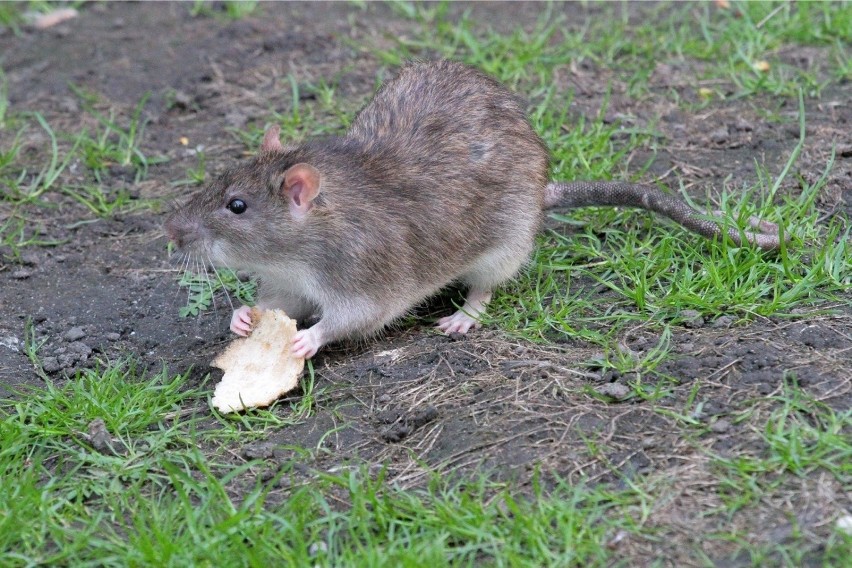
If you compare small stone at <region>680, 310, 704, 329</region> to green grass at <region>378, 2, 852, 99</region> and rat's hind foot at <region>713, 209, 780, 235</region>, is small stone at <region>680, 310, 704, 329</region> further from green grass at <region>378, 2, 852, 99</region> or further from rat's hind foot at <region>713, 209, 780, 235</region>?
green grass at <region>378, 2, 852, 99</region>

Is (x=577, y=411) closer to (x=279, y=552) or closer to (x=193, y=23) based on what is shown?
(x=279, y=552)

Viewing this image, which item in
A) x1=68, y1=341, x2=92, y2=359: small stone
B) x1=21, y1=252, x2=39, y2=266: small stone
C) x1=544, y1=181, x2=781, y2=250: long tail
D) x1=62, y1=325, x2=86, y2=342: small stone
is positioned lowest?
x1=21, y1=252, x2=39, y2=266: small stone

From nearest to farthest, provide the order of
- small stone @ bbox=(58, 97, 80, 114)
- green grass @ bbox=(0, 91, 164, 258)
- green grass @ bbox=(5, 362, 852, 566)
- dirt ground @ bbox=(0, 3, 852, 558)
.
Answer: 1. green grass @ bbox=(5, 362, 852, 566)
2. dirt ground @ bbox=(0, 3, 852, 558)
3. green grass @ bbox=(0, 91, 164, 258)
4. small stone @ bbox=(58, 97, 80, 114)

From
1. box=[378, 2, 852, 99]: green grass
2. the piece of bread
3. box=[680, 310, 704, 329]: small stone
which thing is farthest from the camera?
box=[378, 2, 852, 99]: green grass

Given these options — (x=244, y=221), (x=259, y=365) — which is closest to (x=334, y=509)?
(x=259, y=365)

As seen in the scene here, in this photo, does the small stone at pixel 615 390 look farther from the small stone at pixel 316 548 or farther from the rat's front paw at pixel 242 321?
the rat's front paw at pixel 242 321

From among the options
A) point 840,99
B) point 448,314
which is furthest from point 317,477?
point 840,99

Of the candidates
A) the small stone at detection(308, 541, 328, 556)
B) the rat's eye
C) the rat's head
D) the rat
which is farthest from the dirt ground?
the rat's eye
